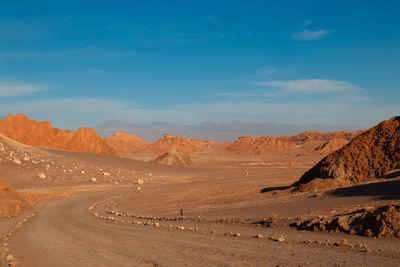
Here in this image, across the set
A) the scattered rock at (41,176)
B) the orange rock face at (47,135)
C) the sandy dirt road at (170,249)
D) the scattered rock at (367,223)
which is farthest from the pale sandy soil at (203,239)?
the orange rock face at (47,135)

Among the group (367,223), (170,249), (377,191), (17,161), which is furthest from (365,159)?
(17,161)

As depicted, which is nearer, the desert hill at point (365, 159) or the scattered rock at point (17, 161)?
the desert hill at point (365, 159)

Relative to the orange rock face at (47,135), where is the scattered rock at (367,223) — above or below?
below

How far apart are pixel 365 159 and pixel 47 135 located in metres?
85.8

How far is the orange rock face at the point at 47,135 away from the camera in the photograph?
8825cm

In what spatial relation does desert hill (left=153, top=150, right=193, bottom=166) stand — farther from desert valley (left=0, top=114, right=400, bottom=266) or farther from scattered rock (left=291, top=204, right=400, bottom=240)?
scattered rock (left=291, top=204, right=400, bottom=240)

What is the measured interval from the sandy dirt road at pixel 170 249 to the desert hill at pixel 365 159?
13.3 meters

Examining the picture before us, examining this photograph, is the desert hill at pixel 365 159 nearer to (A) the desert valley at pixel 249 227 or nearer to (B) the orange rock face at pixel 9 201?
(A) the desert valley at pixel 249 227

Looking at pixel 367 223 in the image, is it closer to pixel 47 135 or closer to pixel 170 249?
pixel 170 249

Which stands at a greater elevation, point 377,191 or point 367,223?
point 377,191

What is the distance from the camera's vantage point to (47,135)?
92438 millimetres

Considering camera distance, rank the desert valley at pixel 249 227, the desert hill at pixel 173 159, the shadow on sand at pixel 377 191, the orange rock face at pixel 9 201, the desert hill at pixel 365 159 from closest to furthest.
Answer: the desert valley at pixel 249 227, the shadow on sand at pixel 377 191, the orange rock face at pixel 9 201, the desert hill at pixel 365 159, the desert hill at pixel 173 159

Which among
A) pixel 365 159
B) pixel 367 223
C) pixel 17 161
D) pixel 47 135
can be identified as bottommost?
pixel 367 223

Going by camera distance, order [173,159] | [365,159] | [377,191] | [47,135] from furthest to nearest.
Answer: [47,135], [173,159], [365,159], [377,191]
